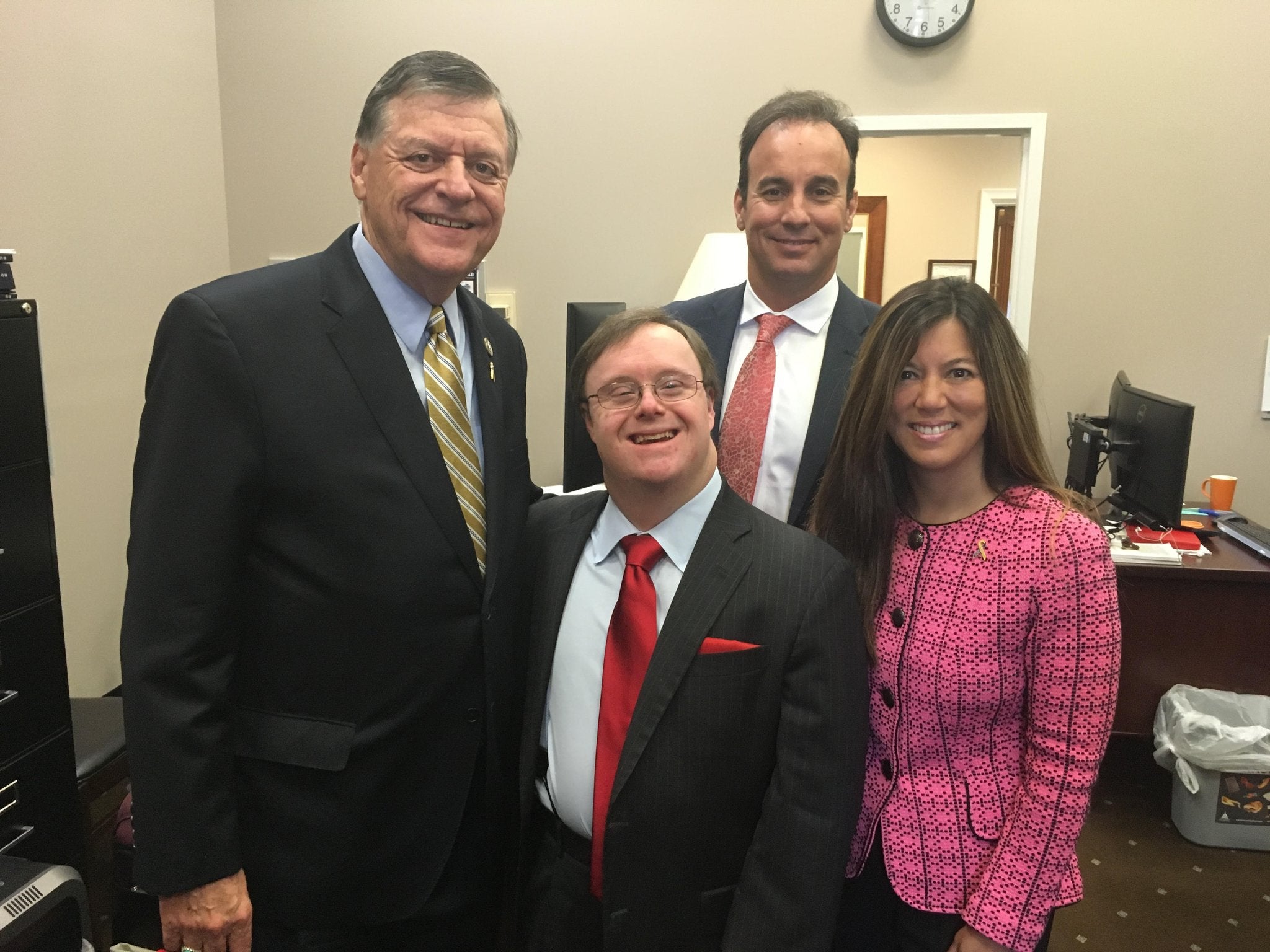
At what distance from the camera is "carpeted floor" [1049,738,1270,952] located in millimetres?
2443

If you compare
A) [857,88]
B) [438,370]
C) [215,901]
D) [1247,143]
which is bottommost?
[215,901]

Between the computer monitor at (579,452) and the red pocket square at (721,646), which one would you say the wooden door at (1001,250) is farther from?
the red pocket square at (721,646)

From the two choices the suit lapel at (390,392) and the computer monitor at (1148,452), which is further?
the computer monitor at (1148,452)

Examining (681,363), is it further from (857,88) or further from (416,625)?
(857,88)

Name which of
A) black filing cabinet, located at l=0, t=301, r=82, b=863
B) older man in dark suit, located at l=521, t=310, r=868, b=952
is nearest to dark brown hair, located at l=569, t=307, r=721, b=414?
older man in dark suit, located at l=521, t=310, r=868, b=952

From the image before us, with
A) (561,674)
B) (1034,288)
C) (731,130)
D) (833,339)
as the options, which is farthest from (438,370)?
(1034,288)

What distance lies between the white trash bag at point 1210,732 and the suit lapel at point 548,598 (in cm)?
241

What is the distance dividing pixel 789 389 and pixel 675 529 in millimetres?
545

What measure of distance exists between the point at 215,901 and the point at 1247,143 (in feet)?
13.8

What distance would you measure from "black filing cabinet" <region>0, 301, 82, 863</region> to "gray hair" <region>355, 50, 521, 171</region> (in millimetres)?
1166

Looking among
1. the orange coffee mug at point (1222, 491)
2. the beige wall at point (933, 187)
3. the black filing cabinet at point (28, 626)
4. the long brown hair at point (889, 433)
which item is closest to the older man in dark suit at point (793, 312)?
the long brown hair at point (889, 433)

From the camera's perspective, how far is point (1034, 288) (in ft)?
12.1

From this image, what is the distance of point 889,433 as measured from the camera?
4.63 feet

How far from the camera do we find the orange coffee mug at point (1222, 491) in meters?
3.57
